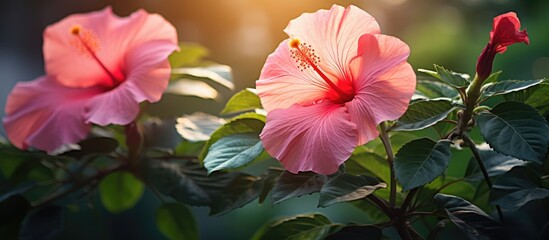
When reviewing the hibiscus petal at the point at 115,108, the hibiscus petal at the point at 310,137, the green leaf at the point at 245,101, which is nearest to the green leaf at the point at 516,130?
the hibiscus petal at the point at 310,137

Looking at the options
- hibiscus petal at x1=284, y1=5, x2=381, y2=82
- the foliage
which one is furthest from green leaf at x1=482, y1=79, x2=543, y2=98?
hibiscus petal at x1=284, y1=5, x2=381, y2=82

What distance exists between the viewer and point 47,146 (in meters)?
0.67

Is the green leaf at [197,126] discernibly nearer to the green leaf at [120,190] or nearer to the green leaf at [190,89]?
the green leaf at [190,89]

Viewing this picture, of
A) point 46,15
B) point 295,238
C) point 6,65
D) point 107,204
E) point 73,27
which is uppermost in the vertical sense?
point 73,27

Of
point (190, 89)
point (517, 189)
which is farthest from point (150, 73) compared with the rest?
point (517, 189)

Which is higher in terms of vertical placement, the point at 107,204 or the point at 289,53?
the point at 289,53

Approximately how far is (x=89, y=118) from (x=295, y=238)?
0.24 m

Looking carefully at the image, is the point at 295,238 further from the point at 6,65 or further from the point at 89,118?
the point at 6,65

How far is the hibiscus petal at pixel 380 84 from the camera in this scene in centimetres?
49

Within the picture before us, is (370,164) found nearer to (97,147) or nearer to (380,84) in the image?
(380,84)

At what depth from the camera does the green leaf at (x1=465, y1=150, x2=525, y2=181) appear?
0.58 metres

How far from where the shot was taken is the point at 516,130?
482 mm

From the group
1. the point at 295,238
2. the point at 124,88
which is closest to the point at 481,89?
the point at 295,238

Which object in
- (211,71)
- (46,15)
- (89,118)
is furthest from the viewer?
(46,15)
